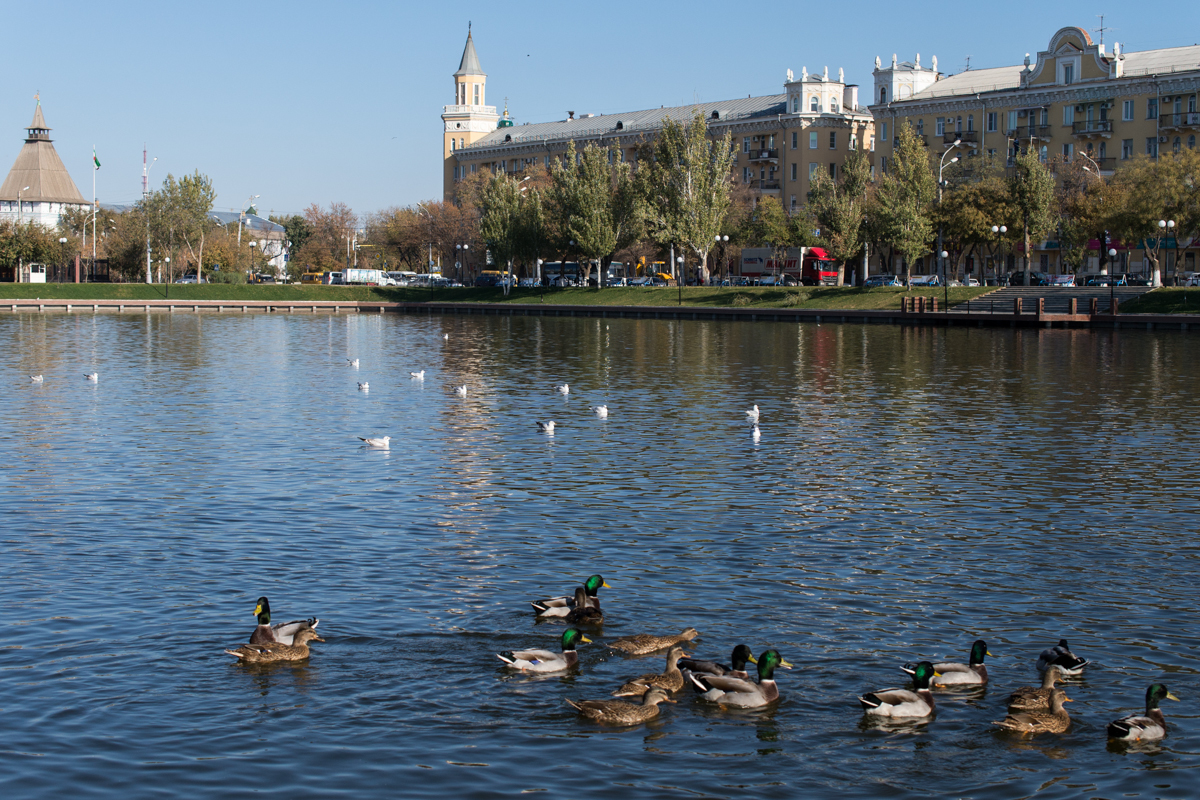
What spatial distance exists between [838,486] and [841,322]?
67350 mm

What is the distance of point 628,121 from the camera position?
155750 mm

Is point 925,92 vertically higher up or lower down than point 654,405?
higher up

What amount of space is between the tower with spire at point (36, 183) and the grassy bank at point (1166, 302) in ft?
464

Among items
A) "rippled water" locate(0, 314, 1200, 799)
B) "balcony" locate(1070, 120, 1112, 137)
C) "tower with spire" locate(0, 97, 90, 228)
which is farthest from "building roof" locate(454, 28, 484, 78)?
"rippled water" locate(0, 314, 1200, 799)

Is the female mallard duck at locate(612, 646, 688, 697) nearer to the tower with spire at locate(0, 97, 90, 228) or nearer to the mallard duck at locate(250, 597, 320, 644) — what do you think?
the mallard duck at locate(250, 597, 320, 644)

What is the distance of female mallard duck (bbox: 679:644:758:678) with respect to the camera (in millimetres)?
13102

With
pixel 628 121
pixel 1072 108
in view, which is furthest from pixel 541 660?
pixel 628 121

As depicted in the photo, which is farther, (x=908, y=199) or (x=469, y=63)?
(x=469, y=63)

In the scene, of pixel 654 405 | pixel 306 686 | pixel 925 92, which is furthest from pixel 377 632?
pixel 925 92

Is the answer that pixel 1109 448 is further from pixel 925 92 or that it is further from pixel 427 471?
pixel 925 92

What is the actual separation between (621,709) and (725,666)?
4.56 ft

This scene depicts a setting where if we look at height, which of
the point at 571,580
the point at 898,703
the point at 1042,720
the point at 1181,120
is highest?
the point at 1181,120

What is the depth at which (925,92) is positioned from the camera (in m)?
121

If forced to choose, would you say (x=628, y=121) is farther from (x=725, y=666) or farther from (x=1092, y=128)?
(x=725, y=666)
